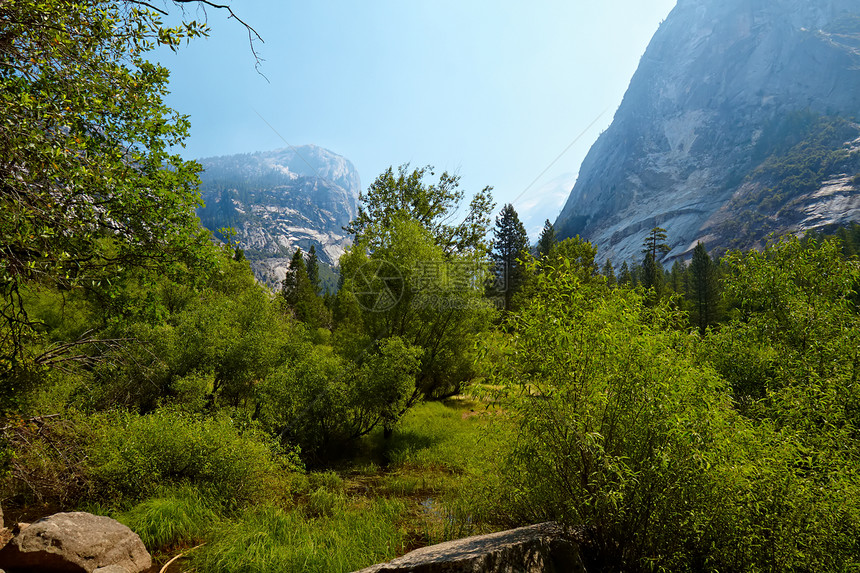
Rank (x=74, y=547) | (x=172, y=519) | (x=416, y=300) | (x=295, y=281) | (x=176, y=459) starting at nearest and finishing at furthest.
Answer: (x=74, y=547) → (x=172, y=519) → (x=176, y=459) → (x=416, y=300) → (x=295, y=281)

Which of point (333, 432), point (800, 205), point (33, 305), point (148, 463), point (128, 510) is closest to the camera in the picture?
point (128, 510)

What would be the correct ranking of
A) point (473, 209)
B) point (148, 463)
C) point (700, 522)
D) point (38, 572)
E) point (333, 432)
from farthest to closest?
point (473, 209), point (333, 432), point (148, 463), point (38, 572), point (700, 522)

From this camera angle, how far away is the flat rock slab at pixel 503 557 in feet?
16.1

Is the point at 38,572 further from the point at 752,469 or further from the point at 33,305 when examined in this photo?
the point at 33,305

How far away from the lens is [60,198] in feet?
16.0

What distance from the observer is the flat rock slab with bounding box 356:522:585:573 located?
4.90m

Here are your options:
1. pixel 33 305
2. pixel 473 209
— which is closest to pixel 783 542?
pixel 473 209

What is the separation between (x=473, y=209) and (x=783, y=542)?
26.8m

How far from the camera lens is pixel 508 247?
58.6 m

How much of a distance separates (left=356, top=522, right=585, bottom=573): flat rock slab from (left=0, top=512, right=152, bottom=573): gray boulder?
498 cm

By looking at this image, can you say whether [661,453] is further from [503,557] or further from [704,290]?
[704,290]

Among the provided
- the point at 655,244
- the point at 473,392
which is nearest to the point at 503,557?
Answer: the point at 473,392

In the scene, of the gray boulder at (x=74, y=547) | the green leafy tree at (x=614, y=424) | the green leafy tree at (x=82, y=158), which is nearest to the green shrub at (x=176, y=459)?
the gray boulder at (x=74, y=547)

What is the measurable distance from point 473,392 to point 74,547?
23.6ft
